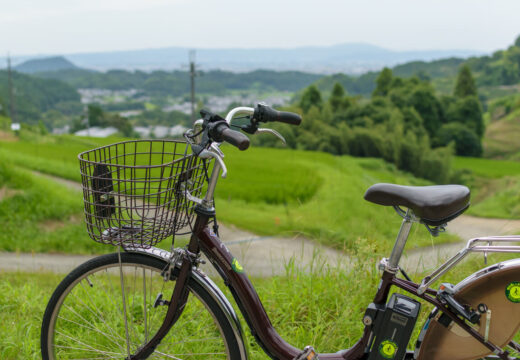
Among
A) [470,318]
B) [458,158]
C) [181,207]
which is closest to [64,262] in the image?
[181,207]

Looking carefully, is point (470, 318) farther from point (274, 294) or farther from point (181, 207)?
point (274, 294)

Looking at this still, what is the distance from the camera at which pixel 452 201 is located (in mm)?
1701

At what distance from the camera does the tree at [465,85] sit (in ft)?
162

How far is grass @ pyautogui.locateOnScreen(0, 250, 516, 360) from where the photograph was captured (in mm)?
2527

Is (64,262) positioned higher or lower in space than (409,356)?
lower

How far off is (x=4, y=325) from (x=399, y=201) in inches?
95.8

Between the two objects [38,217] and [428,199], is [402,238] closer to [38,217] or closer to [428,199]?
[428,199]

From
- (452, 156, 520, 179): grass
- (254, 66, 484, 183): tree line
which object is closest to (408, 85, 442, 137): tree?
(254, 66, 484, 183): tree line

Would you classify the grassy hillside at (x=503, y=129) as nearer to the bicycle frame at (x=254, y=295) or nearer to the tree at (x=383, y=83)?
the tree at (x=383, y=83)

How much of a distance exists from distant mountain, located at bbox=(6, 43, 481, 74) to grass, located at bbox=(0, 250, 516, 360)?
62.5ft

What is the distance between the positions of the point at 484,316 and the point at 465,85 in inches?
2098

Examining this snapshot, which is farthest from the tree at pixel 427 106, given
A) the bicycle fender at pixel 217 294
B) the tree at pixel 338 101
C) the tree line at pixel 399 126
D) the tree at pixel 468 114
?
the bicycle fender at pixel 217 294

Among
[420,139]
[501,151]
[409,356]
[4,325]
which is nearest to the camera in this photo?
[409,356]

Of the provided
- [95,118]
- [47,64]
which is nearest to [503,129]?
[95,118]
